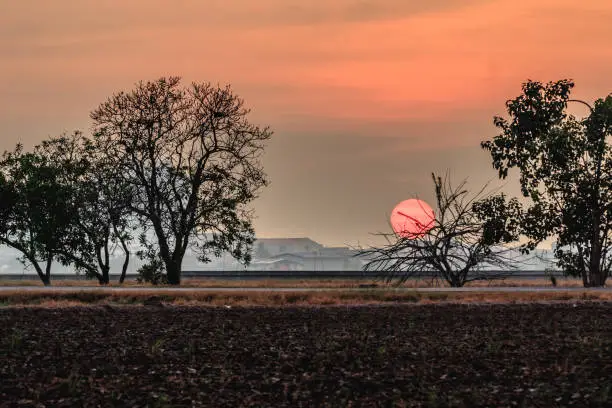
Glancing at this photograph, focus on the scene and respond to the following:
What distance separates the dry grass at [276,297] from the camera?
32.4m

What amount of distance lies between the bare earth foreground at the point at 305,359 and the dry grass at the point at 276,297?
4.53 meters

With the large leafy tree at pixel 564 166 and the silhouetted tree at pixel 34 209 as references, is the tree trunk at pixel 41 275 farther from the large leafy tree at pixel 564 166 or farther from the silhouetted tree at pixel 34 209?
the large leafy tree at pixel 564 166

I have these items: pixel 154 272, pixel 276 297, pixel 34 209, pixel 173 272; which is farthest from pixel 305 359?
pixel 34 209

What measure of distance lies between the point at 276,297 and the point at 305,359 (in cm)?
1505

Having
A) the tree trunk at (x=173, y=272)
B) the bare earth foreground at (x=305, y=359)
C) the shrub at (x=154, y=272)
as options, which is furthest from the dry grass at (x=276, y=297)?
the shrub at (x=154, y=272)

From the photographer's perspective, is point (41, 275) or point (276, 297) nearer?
point (276, 297)

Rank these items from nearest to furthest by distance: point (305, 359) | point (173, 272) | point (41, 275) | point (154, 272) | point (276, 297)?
point (305, 359)
point (276, 297)
point (173, 272)
point (154, 272)
point (41, 275)

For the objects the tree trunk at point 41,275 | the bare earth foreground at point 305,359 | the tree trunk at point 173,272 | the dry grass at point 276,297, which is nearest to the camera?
the bare earth foreground at point 305,359

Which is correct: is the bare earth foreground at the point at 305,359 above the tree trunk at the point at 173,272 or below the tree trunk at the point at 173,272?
below

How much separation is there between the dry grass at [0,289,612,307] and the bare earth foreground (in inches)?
178

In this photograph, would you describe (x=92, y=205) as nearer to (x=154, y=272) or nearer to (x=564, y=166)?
(x=154, y=272)

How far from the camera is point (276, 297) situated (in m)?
33.2

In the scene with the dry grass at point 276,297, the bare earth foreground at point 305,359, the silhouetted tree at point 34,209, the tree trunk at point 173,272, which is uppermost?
the silhouetted tree at point 34,209

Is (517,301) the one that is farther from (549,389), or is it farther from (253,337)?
(549,389)
